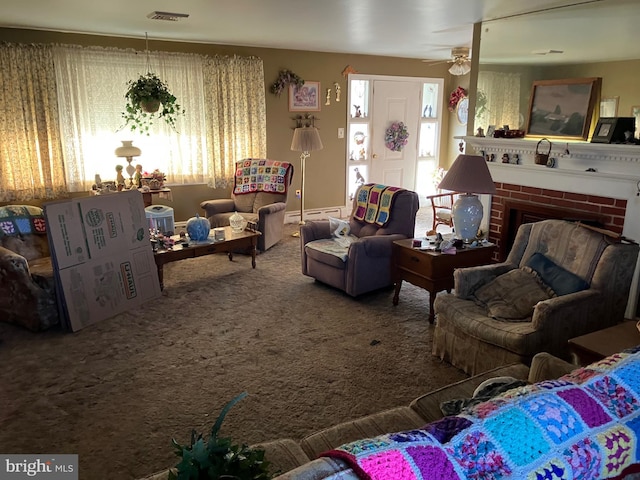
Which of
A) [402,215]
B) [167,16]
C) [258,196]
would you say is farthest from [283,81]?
[402,215]

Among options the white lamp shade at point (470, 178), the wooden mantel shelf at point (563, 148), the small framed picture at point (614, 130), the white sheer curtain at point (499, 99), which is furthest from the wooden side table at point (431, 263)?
the white sheer curtain at point (499, 99)

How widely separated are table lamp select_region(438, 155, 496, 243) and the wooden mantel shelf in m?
0.84

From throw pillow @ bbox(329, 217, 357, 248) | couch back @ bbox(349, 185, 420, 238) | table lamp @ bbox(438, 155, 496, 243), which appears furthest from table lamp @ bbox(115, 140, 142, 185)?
table lamp @ bbox(438, 155, 496, 243)

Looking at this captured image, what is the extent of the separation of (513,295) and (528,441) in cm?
206

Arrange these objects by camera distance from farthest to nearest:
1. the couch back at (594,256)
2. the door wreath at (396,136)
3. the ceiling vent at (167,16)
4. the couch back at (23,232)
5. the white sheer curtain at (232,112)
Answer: the door wreath at (396,136)
the white sheer curtain at (232,112)
the ceiling vent at (167,16)
the couch back at (23,232)
the couch back at (594,256)

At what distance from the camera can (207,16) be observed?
4344 millimetres

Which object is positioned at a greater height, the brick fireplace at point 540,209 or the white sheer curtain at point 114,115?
the white sheer curtain at point 114,115

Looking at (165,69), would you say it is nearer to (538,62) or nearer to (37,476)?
(538,62)

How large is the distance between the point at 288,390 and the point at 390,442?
1946 millimetres

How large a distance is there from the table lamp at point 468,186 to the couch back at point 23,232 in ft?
10.7

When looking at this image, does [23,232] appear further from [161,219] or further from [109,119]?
[109,119]

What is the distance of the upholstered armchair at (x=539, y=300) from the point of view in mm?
2746

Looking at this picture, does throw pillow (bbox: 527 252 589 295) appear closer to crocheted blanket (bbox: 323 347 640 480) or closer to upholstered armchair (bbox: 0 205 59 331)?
crocheted blanket (bbox: 323 347 640 480)

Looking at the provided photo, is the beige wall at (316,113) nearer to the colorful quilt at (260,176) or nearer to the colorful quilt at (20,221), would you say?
the colorful quilt at (260,176)
